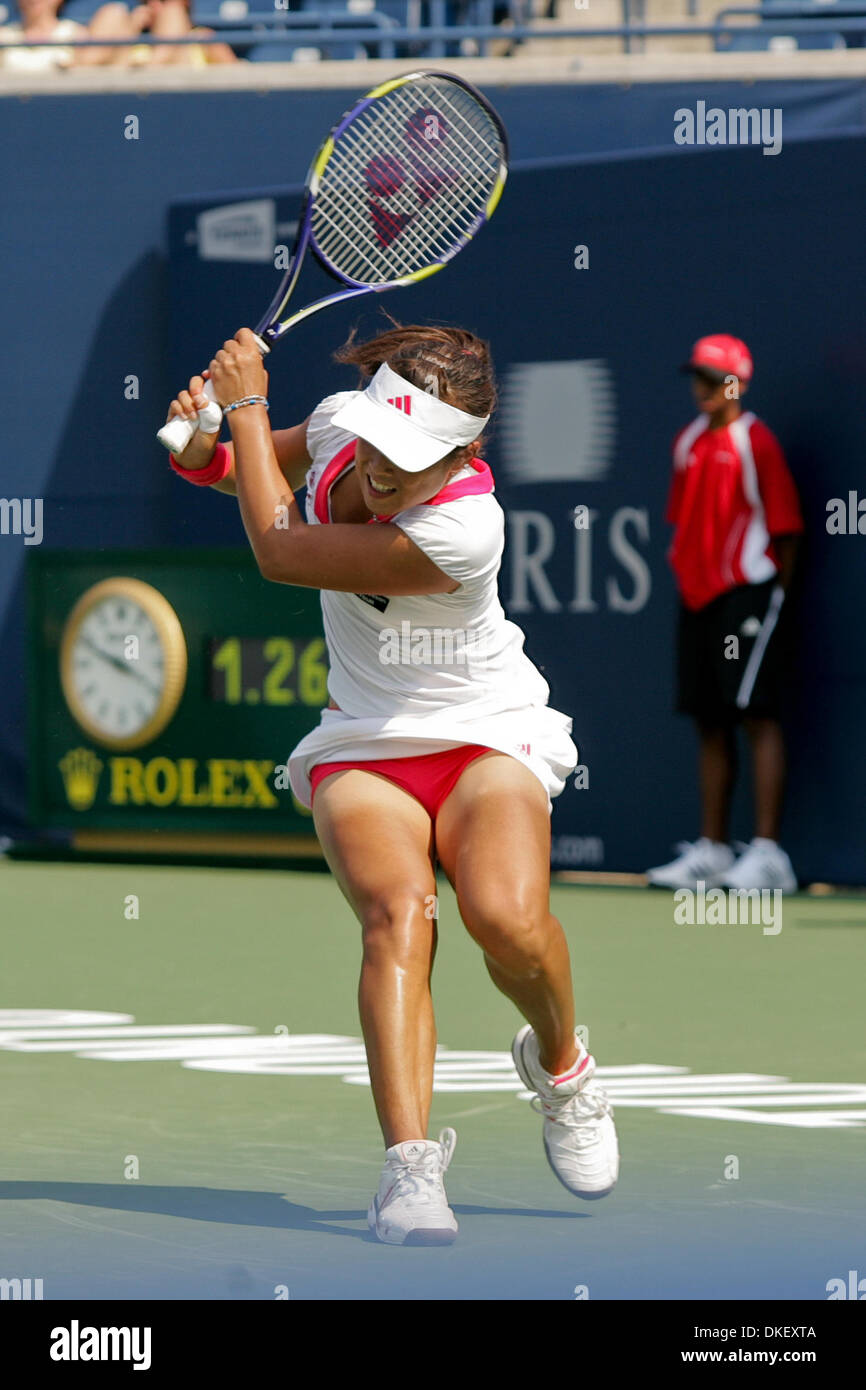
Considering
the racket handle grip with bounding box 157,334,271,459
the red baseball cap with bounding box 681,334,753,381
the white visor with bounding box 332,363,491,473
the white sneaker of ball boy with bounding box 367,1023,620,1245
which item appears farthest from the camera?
the red baseball cap with bounding box 681,334,753,381

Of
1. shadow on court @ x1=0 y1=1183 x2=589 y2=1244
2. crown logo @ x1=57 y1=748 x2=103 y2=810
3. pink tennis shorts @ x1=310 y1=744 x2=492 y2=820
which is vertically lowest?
shadow on court @ x1=0 y1=1183 x2=589 y2=1244

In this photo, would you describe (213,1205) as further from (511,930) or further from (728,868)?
(728,868)

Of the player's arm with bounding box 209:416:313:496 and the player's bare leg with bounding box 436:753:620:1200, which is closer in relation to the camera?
the player's bare leg with bounding box 436:753:620:1200

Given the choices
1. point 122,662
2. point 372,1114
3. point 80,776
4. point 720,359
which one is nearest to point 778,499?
point 720,359

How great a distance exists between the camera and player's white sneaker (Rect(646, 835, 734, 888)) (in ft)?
30.9

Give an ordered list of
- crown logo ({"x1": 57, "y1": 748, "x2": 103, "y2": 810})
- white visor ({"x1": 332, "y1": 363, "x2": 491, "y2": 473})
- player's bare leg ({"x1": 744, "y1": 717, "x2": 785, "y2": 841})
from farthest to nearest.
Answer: crown logo ({"x1": 57, "y1": 748, "x2": 103, "y2": 810}), player's bare leg ({"x1": 744, "y1": 717, "x2": 785, "y2": 841}), white visor ({"x1": 332, "y1": 363, "x2": 491, "y2": 473})

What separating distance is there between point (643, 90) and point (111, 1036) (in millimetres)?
5910

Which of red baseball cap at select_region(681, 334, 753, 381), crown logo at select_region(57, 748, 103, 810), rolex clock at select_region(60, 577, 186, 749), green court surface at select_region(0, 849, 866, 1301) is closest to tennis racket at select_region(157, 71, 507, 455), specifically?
green court surface at select_region(0, 849, 866, 1301)

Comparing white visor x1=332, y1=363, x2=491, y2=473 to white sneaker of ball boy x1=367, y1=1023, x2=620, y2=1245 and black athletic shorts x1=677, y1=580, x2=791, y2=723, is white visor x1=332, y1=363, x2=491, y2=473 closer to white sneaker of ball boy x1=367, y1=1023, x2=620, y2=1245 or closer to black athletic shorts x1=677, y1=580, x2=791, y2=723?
white sneaker of ball boy x1=367, y1=1023, x2=620, y2=1245

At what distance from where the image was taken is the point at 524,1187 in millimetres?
4609

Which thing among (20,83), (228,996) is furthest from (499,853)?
(20,83)

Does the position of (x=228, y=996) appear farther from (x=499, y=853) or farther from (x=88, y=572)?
(x=88, y=572)

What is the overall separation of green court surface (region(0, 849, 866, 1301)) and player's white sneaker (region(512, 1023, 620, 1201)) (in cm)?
6

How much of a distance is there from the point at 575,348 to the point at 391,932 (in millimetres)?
6211
